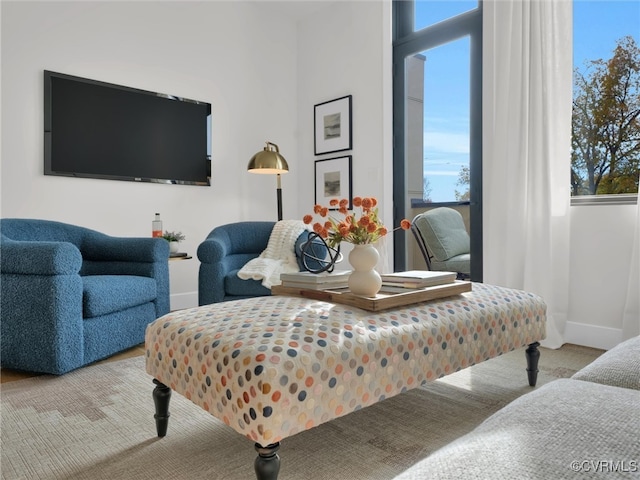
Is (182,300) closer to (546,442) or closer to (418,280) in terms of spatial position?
(418,280)

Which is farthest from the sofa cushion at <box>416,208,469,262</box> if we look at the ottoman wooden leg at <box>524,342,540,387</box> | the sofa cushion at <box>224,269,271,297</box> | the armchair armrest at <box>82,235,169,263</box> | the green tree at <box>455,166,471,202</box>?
the armchair armrest at <box>82,235,169,263</box>

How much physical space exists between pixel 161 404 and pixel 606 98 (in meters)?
3.01

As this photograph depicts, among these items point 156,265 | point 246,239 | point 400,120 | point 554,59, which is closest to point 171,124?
point 246,239

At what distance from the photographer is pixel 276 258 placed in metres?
3.38

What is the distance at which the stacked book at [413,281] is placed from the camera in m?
1.83

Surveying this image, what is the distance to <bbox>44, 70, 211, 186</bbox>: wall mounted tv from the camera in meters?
3.39

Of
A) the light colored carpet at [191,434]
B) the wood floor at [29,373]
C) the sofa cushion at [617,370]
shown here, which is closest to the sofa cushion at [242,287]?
the wood floor at [29,373]

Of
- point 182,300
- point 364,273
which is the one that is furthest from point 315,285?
point 182,300

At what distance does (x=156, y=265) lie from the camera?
2930 millimetres

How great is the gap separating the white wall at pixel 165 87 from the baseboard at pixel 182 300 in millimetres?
10

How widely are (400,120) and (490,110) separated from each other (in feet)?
3.45

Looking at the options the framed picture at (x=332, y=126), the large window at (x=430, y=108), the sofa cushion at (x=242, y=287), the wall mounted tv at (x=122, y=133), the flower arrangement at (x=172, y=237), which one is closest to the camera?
the sofa cushion at (x=242, y=287)

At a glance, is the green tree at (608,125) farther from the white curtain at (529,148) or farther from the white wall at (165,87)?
the white wall at (165,87)

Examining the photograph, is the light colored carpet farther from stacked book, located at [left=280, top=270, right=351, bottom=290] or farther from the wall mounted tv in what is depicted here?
the wall mounted tv
